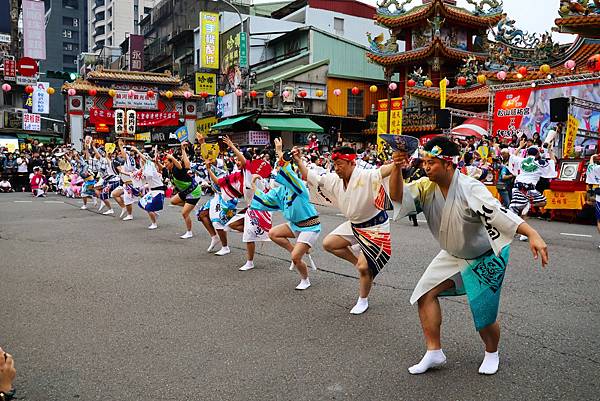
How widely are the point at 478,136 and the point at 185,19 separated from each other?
3738 centimetres

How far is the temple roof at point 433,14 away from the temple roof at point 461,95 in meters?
4.74

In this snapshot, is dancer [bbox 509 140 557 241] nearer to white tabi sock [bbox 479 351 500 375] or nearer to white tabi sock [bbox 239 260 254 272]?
white tabi sock [bbox 239 260 254 272]

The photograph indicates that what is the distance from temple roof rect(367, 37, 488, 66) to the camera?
91.4 ft

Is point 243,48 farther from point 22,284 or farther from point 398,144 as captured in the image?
point 398,144

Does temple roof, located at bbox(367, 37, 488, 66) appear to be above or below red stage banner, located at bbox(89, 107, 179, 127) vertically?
above

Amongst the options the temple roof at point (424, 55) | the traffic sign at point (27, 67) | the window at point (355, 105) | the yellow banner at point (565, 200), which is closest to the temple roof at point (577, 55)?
the temple roof at point (424, 55)

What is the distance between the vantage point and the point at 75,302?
18.6ft

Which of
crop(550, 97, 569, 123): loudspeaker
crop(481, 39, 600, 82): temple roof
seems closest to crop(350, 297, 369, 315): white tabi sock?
crop(550, 97, 569, 123): loudspeaker

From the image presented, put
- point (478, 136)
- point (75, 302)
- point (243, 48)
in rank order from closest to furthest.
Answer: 1. point (75, 302)
2. point (478, 136)
3. point (243, 48)

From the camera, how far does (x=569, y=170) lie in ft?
43.2

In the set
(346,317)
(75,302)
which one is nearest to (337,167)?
(346,317)

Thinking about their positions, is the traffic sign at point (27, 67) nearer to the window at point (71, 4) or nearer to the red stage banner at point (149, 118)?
the red stage banner at point (149, 118)

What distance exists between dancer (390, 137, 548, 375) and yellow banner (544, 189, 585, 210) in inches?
399

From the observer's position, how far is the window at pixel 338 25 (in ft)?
124
